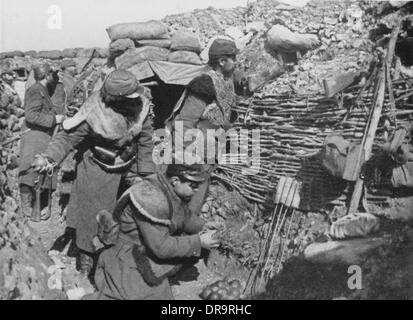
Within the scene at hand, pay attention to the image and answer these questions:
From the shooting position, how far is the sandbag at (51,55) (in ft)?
30.8

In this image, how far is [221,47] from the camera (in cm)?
638

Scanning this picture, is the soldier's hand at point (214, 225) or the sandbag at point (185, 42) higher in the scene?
the sandbag at point (185, 42)

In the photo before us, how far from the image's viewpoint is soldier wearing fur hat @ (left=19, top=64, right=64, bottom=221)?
630cm

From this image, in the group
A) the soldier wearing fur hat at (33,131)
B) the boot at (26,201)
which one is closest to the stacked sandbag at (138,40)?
the soldier wearing fur hat at (33,131)

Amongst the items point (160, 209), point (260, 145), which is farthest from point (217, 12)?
point (160, 209)

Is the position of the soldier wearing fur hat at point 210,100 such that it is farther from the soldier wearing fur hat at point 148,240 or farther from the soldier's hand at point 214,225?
the soldier wearing fur hat at point 148,240

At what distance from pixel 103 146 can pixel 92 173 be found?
0.28m

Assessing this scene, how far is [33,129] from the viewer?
6.48m

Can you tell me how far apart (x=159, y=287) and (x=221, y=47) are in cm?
338

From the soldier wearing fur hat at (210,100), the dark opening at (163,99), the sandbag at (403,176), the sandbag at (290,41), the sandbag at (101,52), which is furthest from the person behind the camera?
the sandbag at (101,52)

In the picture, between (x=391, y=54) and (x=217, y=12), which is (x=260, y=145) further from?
(x=217, y=12)

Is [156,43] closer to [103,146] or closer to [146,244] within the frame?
[103,146]

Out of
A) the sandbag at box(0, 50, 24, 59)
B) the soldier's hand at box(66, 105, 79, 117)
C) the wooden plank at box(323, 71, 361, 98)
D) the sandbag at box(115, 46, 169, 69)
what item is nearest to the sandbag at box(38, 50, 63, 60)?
the sandbag at box(0, 50, 24, 59)

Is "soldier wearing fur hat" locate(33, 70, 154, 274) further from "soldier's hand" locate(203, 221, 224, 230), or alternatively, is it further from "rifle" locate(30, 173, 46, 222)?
"rifle" locate(30, 173, 46, 222)
